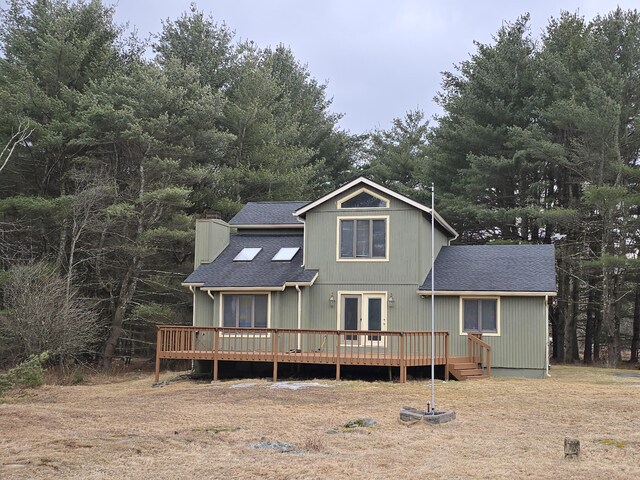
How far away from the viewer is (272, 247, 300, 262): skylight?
80.8 ft

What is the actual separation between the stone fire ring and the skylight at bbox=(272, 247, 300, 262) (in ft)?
39.5

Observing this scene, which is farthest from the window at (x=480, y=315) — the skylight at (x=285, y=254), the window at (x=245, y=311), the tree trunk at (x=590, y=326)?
the tree trunk at (x=590, y=326)

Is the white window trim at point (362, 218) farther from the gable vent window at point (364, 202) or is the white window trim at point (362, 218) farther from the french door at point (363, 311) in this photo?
the french door at point (363, 311)

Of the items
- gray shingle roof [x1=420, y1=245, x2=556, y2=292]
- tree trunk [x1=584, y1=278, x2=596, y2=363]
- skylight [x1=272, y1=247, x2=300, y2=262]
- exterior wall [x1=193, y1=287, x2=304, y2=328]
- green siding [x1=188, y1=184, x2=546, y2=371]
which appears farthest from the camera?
tree trunk [x1=584, y1=278, x2=596, y2=363]

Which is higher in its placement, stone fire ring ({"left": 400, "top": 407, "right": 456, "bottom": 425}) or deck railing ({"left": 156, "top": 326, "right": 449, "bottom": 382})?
deck railing ({"left": 156, "top": 326, "right": 449, "bottom": 382})

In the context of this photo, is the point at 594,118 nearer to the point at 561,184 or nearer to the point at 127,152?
the point at 561,184

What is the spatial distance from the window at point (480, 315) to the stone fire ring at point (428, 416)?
9773 millimetres

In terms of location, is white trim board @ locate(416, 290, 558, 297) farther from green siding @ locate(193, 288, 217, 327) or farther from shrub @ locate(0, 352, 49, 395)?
shrub @ locate(0, 352, 49, 395)

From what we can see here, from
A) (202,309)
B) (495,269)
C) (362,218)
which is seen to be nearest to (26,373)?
(202,309)

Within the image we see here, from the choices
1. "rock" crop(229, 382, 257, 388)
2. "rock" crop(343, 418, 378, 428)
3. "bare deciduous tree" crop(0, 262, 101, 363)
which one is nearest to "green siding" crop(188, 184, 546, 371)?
"rock" crop(229, 382, 257, 388)

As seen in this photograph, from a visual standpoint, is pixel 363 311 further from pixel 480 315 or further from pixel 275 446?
pixel 275 446

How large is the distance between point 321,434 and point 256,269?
12818 mm

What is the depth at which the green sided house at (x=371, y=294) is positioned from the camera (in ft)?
72.4

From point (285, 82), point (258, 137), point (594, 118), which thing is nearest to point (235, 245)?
point (258, 137)
